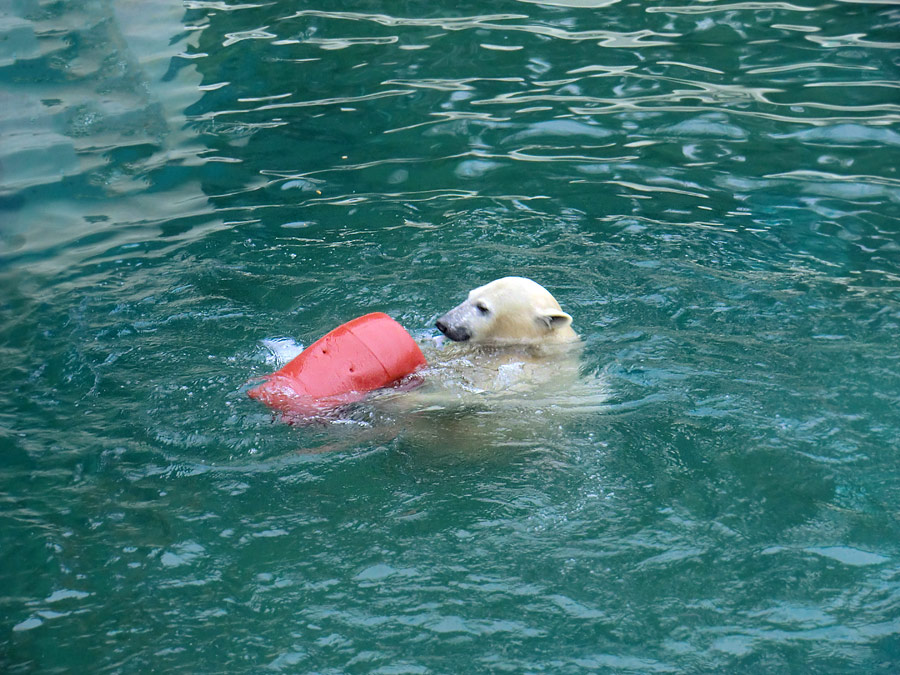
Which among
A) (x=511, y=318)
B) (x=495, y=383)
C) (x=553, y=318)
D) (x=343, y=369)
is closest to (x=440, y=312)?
(x=511, y=318)

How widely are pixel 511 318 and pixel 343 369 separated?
120 cm

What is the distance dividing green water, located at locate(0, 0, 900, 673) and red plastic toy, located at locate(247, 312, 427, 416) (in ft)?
0.81

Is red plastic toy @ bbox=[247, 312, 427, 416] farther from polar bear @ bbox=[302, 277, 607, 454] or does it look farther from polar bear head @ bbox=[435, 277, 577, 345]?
polar bear head @ bbox=[435, 277, 577, 345]

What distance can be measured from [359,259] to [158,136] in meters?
2.91

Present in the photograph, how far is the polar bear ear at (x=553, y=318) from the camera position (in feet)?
16.0

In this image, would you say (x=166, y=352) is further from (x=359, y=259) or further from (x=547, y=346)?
(x=547, y=346)

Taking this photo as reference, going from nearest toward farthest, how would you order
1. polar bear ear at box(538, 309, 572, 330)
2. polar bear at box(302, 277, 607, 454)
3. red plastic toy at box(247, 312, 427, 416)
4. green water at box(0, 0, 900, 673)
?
1. green water at box(0, 0, 900, 673)
2. red plastic toy at box(247, 312, 427, 416)
3. polar bear at box(302, 277, 607, 454)
4. polar bear ear at box(538, 309, 572, 330)

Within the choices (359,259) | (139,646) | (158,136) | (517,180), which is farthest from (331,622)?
(158,136)

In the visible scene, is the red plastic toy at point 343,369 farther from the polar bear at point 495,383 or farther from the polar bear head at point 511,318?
the polar bear head at point 511,318

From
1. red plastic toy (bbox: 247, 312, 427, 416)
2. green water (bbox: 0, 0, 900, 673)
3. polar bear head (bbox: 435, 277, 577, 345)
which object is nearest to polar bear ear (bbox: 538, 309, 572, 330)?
polar bear head (bbox: 435, 277, 577, 345)

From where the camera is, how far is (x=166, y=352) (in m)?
5.00

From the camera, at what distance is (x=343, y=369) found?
4.09 metres

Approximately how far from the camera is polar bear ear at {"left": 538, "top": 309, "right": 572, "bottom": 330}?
16.0ft

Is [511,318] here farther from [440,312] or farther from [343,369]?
[343,369]
